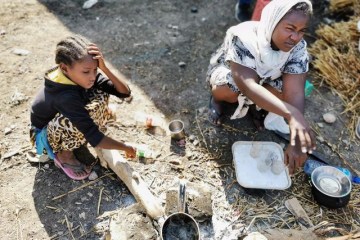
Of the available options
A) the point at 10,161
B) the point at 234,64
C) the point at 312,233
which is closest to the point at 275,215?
the point at 312,233

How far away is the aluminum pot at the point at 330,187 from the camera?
114 inches

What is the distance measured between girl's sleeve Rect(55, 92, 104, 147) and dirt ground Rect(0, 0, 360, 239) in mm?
647

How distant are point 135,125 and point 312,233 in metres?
1.84

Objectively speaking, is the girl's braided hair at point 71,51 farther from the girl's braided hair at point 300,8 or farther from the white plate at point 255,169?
the white plate at point 255,169

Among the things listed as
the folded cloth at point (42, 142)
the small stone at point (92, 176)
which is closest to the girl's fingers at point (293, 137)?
the small stone at point (92, 176)

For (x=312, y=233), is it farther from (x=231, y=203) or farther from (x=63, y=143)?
(x=63, y=143)

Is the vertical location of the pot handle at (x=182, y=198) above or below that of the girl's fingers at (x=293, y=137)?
below

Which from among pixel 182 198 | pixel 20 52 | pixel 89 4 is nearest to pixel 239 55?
pixel 182 198

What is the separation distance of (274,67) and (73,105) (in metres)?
1.61

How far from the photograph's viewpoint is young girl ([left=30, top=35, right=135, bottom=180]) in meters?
2.45

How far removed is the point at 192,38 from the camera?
177 inches

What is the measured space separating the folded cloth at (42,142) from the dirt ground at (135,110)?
207 mm

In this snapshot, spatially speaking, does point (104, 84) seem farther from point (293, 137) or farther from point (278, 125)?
point (278, 125)

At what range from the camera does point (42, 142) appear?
288 cm
